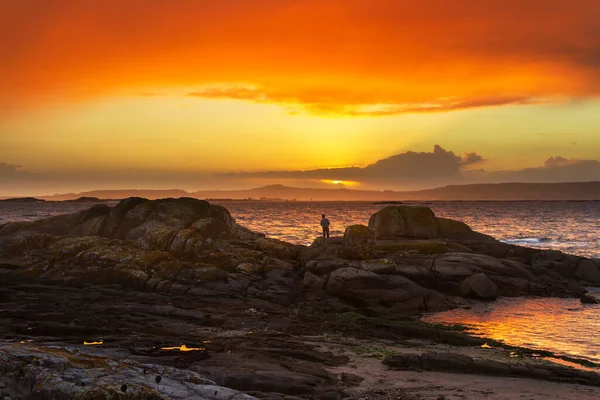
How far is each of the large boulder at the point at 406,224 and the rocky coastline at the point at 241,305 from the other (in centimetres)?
14

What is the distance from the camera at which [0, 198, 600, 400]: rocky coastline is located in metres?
14.2

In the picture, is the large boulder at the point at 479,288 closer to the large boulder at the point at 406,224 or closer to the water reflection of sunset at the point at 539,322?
the water reflection of sunset at the point at 539,322

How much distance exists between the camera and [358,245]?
117 ft

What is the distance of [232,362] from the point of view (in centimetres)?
1672

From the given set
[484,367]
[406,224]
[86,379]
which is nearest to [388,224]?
[406,224]

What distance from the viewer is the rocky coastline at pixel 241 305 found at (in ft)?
46.6

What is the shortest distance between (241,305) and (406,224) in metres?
27.4

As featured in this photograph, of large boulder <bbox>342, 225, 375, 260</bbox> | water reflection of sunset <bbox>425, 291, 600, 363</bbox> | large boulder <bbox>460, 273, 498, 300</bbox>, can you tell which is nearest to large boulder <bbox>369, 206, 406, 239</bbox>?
large boulder <bbox>342, 225, 375, 260</bbox>

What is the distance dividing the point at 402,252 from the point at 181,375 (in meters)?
28.4

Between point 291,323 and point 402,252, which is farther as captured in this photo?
point 402,252

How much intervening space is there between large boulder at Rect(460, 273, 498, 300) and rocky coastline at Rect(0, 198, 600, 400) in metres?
0.08

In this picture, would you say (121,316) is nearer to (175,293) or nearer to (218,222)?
(175,293)

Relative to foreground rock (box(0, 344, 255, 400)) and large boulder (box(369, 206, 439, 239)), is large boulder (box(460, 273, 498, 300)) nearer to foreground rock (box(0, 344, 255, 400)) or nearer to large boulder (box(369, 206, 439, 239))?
large boulder (box(369, 206, 439, 239))

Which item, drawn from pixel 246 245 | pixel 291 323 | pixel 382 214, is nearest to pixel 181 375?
pixel 291 323
